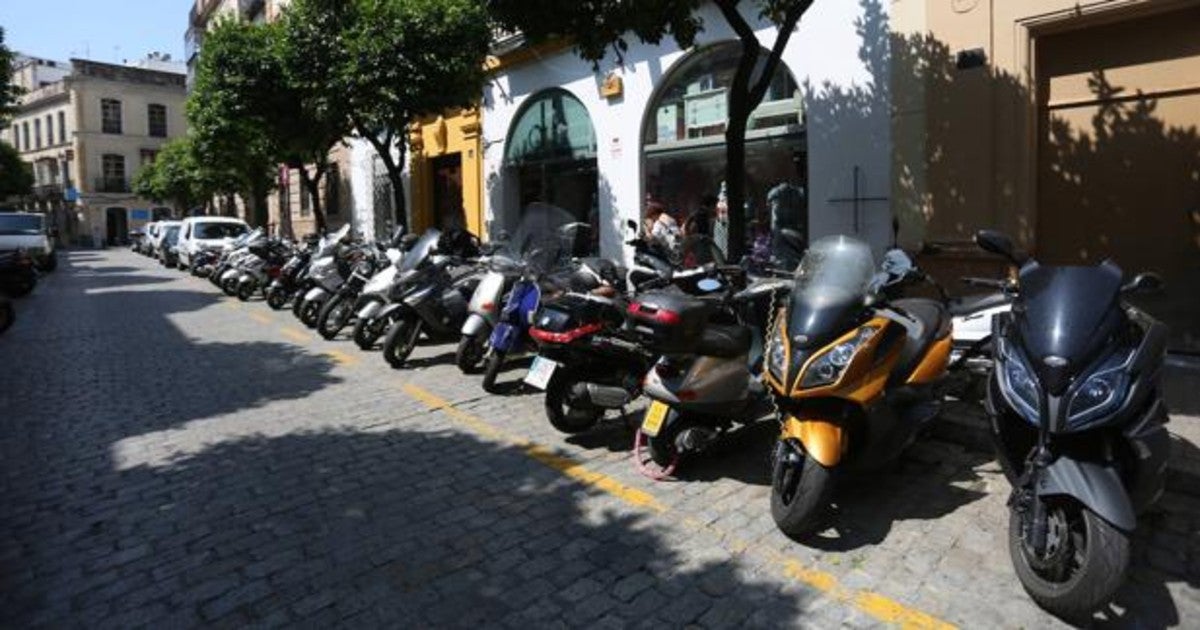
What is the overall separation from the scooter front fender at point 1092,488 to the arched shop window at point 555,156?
34.0 ft

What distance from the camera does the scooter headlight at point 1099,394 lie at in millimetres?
3025

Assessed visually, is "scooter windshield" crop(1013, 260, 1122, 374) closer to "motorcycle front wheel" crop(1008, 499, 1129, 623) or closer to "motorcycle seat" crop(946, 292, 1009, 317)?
"motorcycle front wheel" crop(1008, 499, 1129, 623)

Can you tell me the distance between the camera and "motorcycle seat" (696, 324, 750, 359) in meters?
4.56

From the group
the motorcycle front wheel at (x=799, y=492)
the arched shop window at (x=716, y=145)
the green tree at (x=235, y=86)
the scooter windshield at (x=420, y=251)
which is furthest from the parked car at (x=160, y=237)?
the motorcycle front wheel at (x=799, y=492)

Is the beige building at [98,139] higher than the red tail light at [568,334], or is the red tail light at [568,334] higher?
the beige building at [98,139]

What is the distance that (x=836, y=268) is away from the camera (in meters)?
4.00

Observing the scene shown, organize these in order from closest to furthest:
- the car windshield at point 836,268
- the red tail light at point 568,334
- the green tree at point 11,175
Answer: the car windshield at point 836,268 → the red tail light at point 568,334 → the green tree at point 11,175

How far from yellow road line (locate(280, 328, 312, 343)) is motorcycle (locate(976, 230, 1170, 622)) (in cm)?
828

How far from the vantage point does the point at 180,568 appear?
3.61m

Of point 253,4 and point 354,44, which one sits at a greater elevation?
point 253,4

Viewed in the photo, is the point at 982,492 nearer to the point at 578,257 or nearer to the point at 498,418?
the point at 498,418

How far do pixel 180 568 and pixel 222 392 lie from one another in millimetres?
3744

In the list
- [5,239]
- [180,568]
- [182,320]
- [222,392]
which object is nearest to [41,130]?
[5,239]

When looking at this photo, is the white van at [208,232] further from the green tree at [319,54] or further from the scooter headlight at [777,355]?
the scooter headlight at [777,355]
